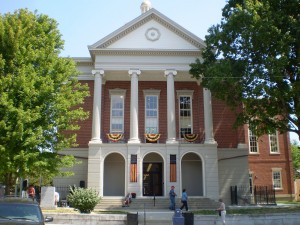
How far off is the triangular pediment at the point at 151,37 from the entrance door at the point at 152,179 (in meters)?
9.78

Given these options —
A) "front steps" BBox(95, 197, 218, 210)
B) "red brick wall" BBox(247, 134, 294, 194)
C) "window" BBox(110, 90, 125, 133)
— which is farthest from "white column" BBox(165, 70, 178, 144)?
"red brick wall" BBox(247, 134, 294, 194)

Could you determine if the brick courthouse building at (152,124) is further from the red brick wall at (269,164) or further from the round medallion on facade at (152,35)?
the red brick wall at (269,164)

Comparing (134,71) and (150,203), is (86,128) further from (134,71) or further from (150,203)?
(150,203)

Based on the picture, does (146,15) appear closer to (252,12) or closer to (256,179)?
(252,12)

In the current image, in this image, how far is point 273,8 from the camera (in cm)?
2139

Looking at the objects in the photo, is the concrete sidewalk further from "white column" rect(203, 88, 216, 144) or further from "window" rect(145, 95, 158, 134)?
"window" rect(145, 95, 158, 134)

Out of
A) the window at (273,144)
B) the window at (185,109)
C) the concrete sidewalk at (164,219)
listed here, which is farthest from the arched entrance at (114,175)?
the window at (273,144)

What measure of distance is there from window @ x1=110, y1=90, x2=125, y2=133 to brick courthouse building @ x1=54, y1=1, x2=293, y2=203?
0.09 m

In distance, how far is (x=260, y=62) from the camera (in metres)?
21.6

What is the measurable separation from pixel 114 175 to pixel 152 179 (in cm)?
322

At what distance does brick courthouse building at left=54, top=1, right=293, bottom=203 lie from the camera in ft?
94.0

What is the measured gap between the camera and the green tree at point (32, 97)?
17172 mm

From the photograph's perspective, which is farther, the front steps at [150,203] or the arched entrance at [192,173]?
the arched entrance at [192,173]

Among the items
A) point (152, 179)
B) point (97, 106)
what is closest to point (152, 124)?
point (152, 179)
